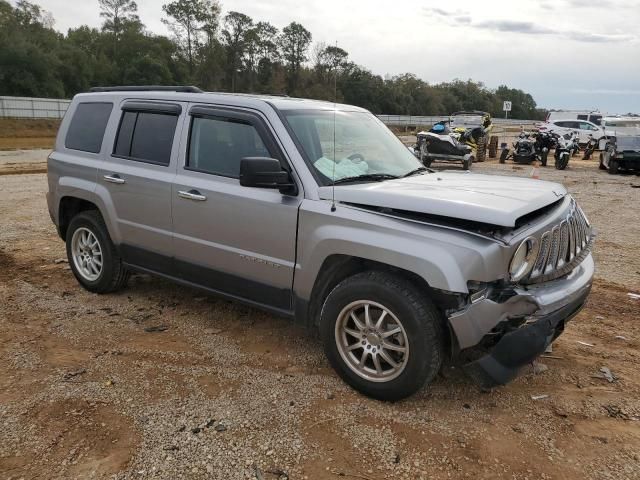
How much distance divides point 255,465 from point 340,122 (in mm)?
2728

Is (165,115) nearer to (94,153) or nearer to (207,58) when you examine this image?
(94,153)

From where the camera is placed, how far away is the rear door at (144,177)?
14.5ft

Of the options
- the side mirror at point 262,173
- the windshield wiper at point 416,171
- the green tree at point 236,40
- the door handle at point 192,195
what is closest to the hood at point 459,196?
the windshield wiper at point 416,171

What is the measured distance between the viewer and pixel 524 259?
10.4ft

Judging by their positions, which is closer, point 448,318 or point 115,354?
point 448,318

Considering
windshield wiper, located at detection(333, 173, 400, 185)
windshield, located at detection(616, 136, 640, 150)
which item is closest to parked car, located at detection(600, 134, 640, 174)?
windshield, located at detection(616, 136, 640, 150)

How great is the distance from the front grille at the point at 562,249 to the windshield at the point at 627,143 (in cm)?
1803

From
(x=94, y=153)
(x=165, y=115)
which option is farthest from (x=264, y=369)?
(x=94, y=153)

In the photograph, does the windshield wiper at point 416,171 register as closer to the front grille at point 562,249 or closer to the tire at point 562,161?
the front grille at point 562,249

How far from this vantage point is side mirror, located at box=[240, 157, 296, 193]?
11.3 feet

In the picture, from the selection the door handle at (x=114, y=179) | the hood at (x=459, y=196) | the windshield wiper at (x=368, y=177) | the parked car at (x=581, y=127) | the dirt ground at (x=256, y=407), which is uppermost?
the parked car at (x=581, y=127)

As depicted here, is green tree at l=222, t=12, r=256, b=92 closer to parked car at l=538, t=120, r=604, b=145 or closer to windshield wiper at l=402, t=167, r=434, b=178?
parked car at l=538, t=120, r=604, b=145

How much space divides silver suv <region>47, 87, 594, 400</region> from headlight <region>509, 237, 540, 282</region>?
0.01 meters

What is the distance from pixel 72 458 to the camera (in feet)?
9.33
